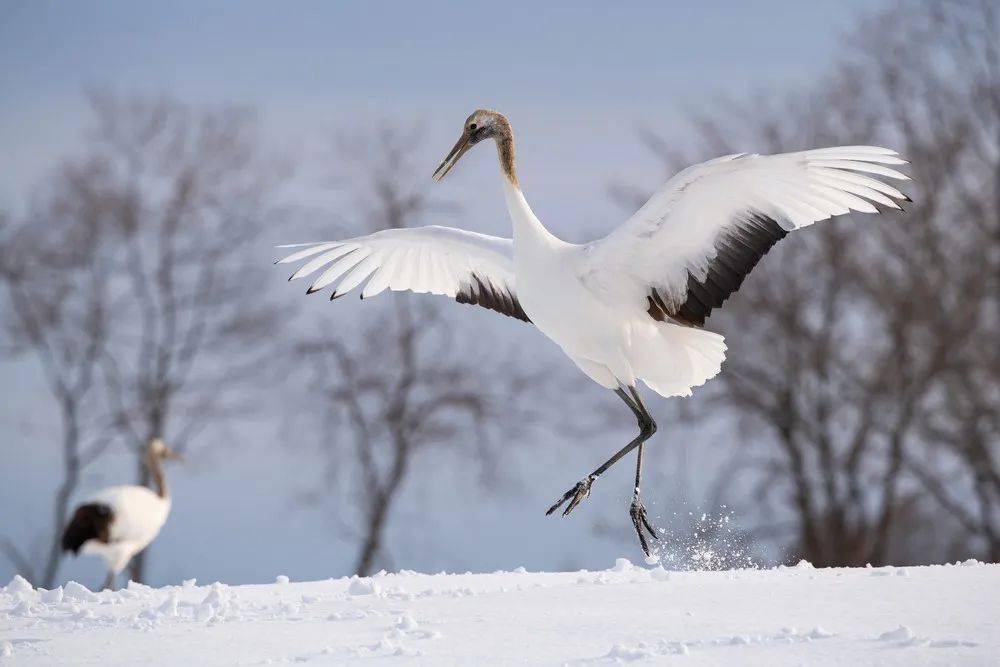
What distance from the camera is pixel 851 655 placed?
4.54 meters

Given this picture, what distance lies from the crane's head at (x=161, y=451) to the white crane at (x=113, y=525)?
147 centimetres

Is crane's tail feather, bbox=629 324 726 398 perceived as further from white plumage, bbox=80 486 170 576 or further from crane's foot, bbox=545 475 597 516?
white plumage, bbox=80 486 170 576

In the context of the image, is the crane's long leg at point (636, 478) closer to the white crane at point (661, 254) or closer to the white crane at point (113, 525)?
the white crane at point (661, 254)

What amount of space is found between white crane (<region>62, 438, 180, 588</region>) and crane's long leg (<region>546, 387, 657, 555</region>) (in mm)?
7595

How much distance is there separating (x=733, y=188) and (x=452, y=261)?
256cm

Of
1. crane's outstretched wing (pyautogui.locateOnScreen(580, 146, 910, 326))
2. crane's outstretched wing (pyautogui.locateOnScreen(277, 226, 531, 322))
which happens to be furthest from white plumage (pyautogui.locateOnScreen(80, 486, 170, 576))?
crane's outstretched wing (pyautogui.locateOnScreen(580, 146, 910, 326))

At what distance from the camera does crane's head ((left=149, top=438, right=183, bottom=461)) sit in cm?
1482

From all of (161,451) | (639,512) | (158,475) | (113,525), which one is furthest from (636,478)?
(161,451)

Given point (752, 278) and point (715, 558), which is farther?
point (752, 278)

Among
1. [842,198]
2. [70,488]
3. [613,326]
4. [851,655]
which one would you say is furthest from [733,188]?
[70,488]

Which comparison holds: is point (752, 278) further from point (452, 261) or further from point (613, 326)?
point (613, 326)

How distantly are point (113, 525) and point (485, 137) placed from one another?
7781 millimetres

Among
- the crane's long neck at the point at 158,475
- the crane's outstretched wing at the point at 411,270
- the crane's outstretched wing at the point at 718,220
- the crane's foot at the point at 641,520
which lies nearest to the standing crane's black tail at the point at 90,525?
the crane's long neck at the point at 158,475

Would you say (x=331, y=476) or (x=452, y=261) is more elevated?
(x=452, y=261)
